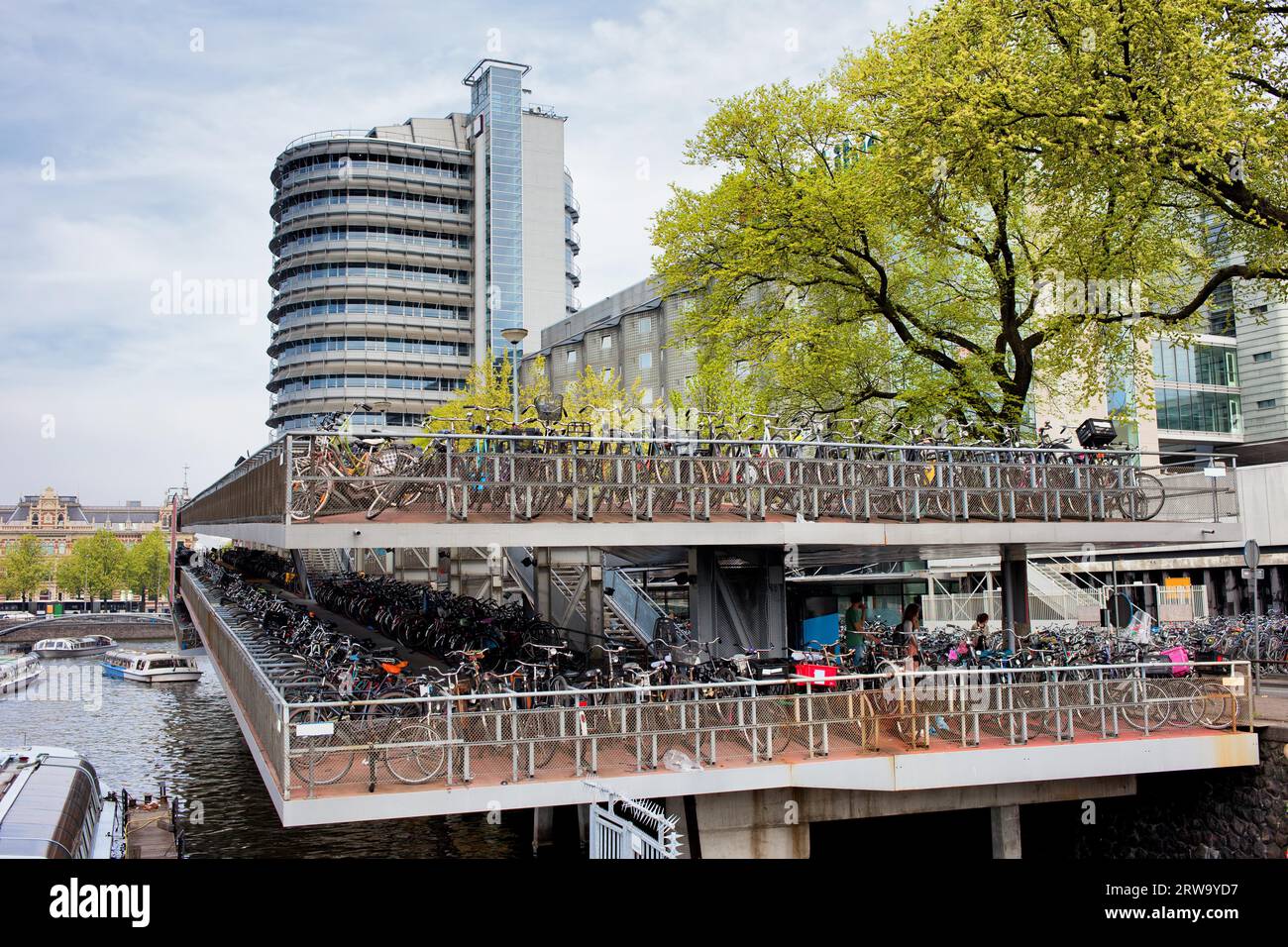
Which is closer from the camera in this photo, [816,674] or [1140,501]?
[816,674]

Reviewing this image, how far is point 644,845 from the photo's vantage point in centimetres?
1075

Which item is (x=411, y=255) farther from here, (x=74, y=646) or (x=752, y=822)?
(x=752, y=822)

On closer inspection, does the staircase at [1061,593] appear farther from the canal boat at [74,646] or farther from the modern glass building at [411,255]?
the canal boat at [74,646]

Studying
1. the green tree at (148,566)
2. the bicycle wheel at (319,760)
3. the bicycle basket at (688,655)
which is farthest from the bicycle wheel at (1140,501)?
the green tree at (148,566)

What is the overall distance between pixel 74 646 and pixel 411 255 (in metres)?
44.0

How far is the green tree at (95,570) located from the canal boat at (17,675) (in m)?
62.2

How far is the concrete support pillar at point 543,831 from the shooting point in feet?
66.2

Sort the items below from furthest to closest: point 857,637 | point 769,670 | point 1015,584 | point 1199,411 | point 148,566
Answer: point 148,566 → point 1199,411 → point 1015,584 → point 857,637 → point 769,670

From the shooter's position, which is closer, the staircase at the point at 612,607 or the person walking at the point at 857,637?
the person walking at the point at 857,637

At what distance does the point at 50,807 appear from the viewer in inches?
782

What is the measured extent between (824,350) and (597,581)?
721 centimetres

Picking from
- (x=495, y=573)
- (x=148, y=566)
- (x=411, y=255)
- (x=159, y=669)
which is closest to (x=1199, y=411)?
(x=495, y=573)

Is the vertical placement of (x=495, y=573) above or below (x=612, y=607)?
above
